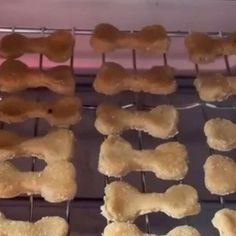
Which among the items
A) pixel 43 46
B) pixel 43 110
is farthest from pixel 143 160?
pixel 43 46

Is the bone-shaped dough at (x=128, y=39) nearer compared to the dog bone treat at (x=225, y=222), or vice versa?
the dog bone treat at (x=225, y=222)

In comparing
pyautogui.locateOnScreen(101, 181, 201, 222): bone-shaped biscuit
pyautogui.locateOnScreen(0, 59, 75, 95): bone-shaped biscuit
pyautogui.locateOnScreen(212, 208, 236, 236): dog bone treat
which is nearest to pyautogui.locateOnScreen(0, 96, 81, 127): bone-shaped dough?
pyautogui.locateOnScreen(0, 59, 75, 95): bone-shaped biscuit

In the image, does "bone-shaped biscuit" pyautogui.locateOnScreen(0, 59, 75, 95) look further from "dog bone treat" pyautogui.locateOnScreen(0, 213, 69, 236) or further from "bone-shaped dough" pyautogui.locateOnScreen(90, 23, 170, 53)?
"dog bone treat" pyautogui.locateOnScreen(0, 213, 69, 236)

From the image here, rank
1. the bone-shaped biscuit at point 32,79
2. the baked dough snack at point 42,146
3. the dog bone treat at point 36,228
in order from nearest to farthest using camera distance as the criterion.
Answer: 1. the dog bone treat at point 36,228
2. the baked dough snack at point 42,146
3. the bone-shaped biscuit at point 32,79

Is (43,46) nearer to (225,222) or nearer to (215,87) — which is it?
(215,87)

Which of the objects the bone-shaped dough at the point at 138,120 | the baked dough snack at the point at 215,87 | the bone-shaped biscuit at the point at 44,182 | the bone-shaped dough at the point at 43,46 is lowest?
the bone-shaped biscuit at the point at 44,182

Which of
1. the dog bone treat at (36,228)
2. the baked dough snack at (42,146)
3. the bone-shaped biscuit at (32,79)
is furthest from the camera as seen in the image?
the bone-shaped biscuit at (32,79)

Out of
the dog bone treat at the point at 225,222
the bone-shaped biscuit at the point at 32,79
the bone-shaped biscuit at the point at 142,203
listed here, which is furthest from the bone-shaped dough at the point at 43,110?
the dog bone treat at the point at 225,222

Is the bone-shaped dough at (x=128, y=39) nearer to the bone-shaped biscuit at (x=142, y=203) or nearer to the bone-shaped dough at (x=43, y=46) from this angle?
the bone-shaped dough at (x=43, y=46)

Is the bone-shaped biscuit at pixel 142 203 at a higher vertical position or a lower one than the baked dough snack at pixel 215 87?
lower
